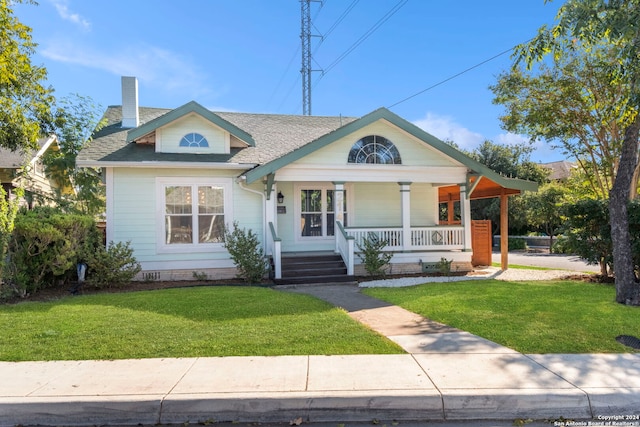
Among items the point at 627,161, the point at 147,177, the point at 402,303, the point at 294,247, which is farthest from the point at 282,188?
the point at 627,161

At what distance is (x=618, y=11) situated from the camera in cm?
709

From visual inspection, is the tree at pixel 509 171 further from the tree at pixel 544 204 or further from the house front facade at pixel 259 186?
the house front facade at pixel 259 186

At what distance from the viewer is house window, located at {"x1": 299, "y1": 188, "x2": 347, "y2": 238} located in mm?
13805

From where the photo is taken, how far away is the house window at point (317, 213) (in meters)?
13.8

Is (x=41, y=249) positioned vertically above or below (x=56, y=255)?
above

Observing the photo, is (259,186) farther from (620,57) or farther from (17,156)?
(17,156)

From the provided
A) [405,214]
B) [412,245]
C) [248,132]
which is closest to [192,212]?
[248,132]

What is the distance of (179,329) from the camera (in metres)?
6.29

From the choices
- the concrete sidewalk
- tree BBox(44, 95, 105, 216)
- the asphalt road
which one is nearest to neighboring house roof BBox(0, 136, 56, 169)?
tree BBox(44, 95, 105, 216)

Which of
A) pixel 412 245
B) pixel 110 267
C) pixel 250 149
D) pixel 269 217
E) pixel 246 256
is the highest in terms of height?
pixel 250 149

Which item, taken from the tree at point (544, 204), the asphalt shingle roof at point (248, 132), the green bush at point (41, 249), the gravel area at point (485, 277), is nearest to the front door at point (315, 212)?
the asphalt shingle roof at point (248, 132)

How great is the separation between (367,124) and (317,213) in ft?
11.3

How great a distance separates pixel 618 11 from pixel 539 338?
5657mm

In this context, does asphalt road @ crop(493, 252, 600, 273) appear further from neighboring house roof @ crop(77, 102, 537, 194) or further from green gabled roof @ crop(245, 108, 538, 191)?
neighboring house roof @ crop(77, 102, 537, 194)
